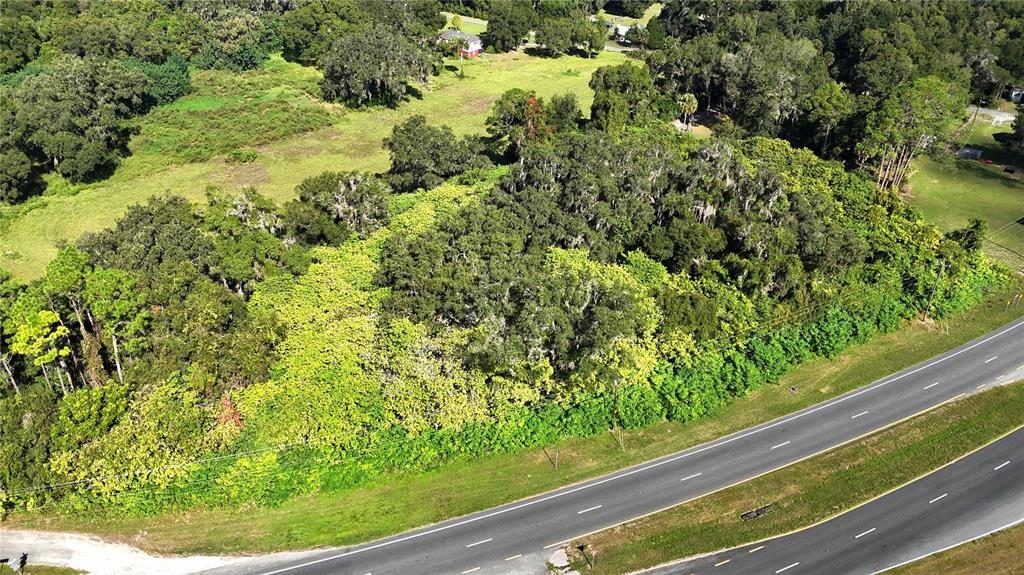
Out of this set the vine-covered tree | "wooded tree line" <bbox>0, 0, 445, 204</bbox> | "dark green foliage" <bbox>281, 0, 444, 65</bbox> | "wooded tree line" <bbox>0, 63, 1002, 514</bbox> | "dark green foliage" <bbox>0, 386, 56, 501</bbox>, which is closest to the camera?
"dark green foliage" <bbox>0, 386, 56, 501</bbox>

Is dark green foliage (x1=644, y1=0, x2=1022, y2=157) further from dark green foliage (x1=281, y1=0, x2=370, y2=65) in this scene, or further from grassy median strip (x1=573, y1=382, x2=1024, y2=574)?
dark green foliage (x1=281, y1=0, x2=370, y2=65)

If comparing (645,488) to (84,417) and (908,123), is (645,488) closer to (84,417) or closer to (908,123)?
(84,417)

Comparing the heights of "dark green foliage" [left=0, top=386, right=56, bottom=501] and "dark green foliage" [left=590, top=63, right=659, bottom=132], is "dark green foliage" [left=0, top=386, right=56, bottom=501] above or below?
below

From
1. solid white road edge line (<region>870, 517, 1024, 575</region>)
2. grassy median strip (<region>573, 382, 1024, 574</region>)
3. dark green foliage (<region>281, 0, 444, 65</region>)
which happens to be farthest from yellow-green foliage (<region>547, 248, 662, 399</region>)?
dark green foliage (<region>281, 0, 444, 65</region>)

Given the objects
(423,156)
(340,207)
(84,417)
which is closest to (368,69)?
(423,156)

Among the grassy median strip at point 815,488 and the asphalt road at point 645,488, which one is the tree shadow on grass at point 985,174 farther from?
the grassy median strip at point 815,488

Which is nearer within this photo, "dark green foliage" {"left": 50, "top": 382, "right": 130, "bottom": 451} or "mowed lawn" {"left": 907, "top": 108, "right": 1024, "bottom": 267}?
"dark green foliage" {"left": 50, "top": 382, "right": 130, "bottom": 451}

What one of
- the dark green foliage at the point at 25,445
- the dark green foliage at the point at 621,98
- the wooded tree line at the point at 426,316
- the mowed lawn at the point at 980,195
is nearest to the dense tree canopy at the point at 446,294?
the dark green foliage at the point at 25,445
